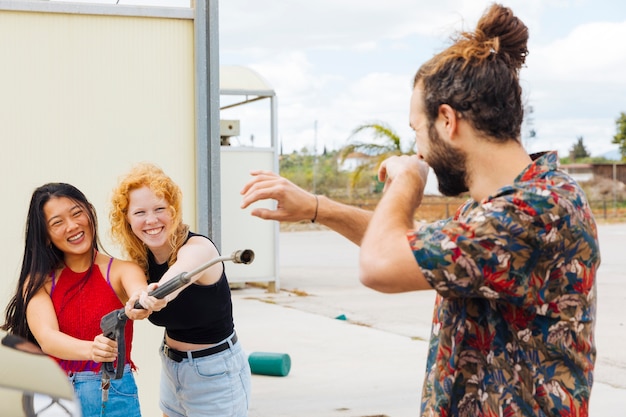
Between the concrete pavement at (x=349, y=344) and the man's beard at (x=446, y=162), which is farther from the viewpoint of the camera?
the concrete pavement at (x=349, y=344)

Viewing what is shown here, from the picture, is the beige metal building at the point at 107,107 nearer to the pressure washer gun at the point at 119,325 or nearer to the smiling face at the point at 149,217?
the smiling face at the point at 149,217

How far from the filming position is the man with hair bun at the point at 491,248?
185 cm

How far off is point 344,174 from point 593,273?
42450 millimetres

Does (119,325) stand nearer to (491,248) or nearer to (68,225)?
(68,225)

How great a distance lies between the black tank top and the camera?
3.51 metres

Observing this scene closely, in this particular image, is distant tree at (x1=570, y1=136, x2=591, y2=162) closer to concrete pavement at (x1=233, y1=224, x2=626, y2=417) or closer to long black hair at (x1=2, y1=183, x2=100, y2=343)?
concrete pavement at (x1=233, y1=224, x2=626, y2=417)

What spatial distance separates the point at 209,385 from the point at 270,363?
14.3 feet

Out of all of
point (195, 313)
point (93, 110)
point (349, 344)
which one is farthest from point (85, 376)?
point (349, 344)

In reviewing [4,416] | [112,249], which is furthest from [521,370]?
[112,249]

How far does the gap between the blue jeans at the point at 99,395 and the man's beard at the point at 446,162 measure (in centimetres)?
171

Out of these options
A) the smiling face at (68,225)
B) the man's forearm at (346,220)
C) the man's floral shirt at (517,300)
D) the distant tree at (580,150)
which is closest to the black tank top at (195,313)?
the smiling face at (68,225)

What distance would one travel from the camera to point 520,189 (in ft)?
6.21

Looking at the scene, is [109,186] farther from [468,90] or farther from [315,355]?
[315,355]

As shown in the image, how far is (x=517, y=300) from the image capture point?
1.90 m
